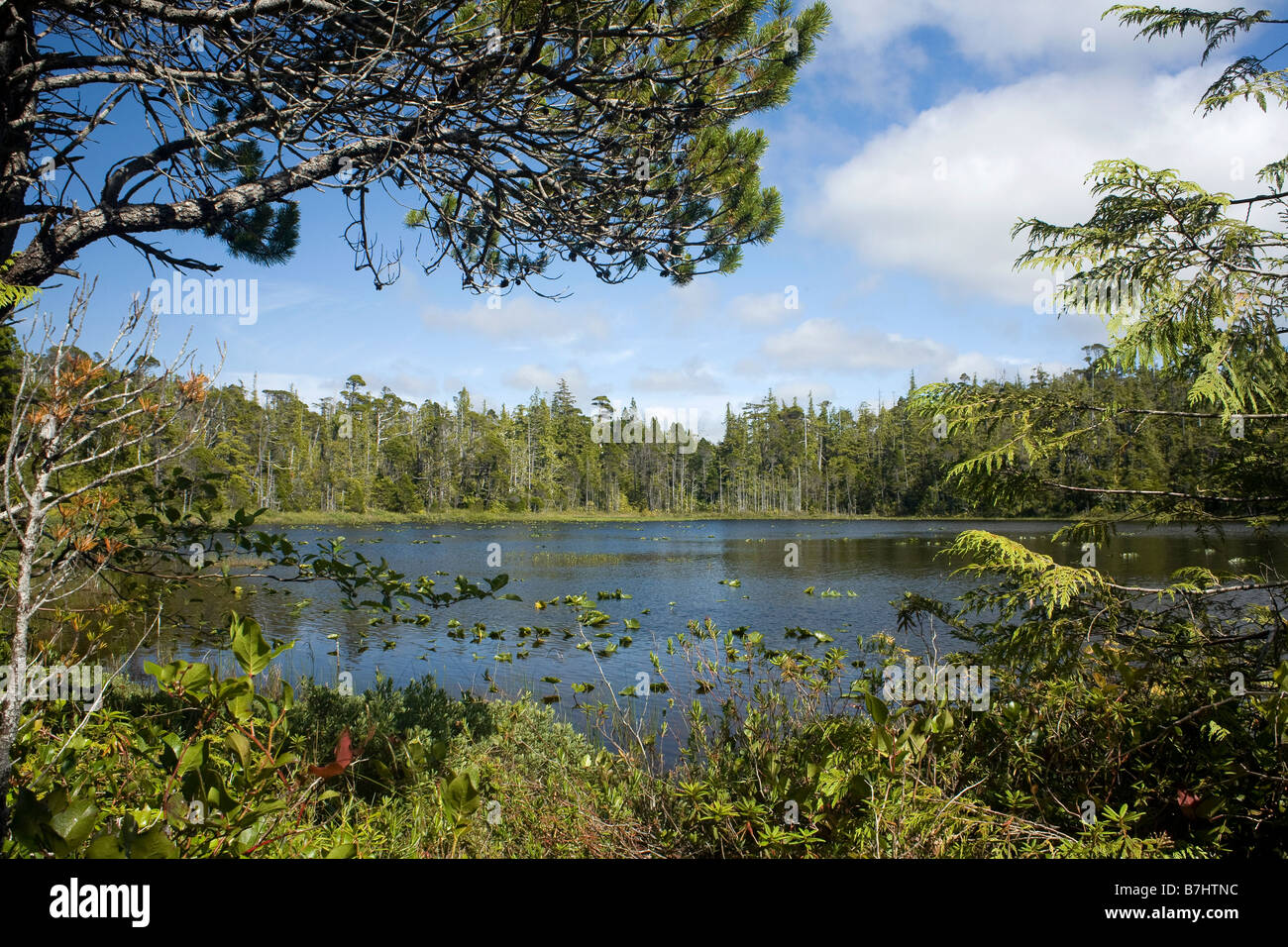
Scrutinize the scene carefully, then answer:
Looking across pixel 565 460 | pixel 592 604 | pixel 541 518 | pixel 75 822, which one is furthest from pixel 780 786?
pixel 565 460

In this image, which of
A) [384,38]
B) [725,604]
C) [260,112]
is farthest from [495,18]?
[725,604]

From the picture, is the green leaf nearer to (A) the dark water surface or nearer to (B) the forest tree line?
(A) the dark water surface

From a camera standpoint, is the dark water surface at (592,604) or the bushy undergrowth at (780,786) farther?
the dark water surface at (592,604)

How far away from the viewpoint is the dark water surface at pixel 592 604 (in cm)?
1066

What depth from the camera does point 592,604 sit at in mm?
16469

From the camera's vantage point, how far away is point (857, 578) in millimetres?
23125

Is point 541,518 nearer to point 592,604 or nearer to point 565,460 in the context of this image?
point 565,460

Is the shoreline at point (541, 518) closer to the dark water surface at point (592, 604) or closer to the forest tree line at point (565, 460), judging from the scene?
the forest tree line at point (565, 460)

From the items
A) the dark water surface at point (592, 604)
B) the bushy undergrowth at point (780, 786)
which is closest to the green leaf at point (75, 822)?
the bushy undergrowth at point (780, 786)

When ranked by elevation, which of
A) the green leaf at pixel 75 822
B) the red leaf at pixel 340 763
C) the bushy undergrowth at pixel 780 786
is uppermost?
the red leaf at pixel 340 763

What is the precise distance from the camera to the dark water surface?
1066cm

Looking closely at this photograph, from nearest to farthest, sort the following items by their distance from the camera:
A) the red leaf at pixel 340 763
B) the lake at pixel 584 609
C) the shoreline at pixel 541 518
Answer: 1. the red leaf at pixel 340 763
2. the lake at pixel 584 609
3. the shoreline at pixel 541 518
